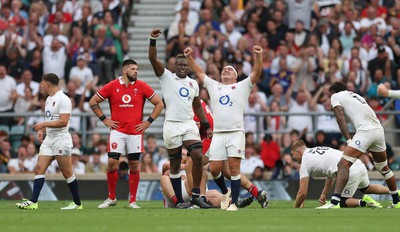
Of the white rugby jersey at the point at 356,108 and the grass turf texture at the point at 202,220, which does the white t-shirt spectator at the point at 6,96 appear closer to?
the grass turf texture at the point at 202,220

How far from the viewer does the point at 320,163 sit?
22078 mm

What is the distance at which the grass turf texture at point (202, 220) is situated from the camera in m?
16.3

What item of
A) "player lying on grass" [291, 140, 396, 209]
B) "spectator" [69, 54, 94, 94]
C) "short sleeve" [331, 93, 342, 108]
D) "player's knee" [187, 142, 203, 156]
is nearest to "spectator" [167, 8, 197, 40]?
"spectator" [69, 54, 94, 94]

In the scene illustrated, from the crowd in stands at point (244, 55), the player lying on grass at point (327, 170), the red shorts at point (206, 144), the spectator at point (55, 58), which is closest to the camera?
the player lying on grass at point (327, 170)

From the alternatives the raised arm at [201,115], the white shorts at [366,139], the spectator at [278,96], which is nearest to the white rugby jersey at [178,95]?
the raised arm at [201,115]

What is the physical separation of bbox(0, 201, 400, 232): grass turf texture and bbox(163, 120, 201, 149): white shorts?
4.26ft

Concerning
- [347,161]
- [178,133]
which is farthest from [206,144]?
[347,161]

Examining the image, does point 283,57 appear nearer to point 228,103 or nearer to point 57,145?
point 228,103

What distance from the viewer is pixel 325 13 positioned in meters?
33.2

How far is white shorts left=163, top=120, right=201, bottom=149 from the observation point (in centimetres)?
2175

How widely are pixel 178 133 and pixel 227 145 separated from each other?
3.75ft

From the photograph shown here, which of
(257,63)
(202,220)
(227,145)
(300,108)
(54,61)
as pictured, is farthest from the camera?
(54,61)

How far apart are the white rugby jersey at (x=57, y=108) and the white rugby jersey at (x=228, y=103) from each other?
8.02 feet

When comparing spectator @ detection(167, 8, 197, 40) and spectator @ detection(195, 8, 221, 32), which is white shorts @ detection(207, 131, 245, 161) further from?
spectator @ detection(167, 8, 197, 40)
